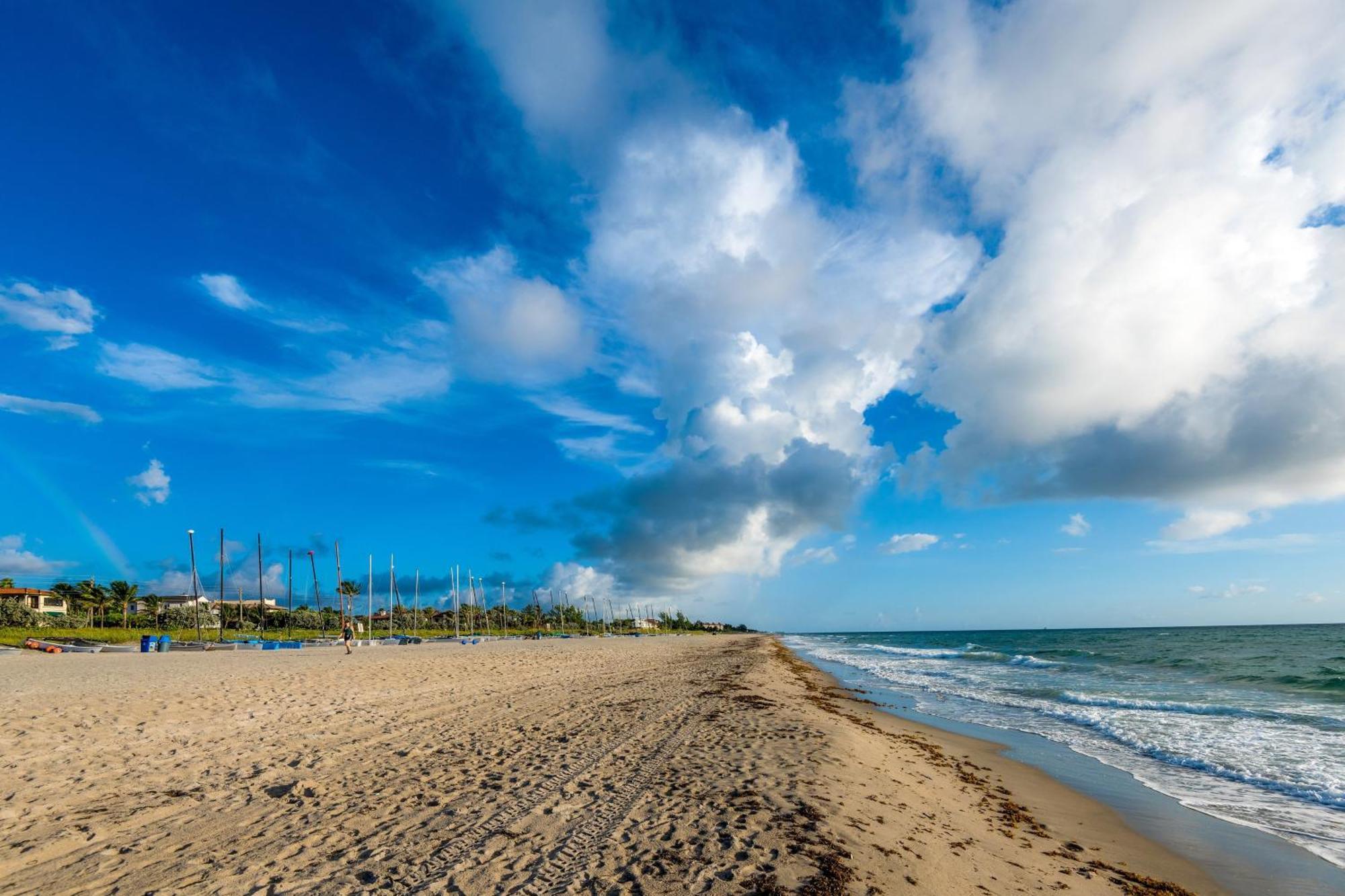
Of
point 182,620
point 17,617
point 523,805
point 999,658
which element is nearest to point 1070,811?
point 523,805

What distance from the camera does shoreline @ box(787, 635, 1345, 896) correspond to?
7.86 metres

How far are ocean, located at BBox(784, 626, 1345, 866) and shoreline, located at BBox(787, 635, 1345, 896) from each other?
1.17ft

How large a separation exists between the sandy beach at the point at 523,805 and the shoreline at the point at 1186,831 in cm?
38

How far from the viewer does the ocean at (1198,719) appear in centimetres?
1110

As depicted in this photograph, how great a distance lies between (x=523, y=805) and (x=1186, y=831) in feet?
32.0

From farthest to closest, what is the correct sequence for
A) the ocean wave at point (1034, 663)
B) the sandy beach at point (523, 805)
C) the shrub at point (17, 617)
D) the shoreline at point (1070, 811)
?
the shrub at point (17, 617) → the ocean wave at point (1034, 663) → the shoreline at point (1070, 811) → the sandy beach at point (523, 805)

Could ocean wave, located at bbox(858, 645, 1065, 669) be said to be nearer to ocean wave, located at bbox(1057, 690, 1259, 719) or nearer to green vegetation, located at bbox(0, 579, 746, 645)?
ocean wave, located at bbox(1057, 690, 1259, 719)

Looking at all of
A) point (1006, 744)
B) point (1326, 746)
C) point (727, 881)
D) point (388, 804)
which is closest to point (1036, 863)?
point (727, 881)

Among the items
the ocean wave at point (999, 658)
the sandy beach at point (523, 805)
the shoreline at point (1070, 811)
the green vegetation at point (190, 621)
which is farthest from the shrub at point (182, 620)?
the shoreline at point (1070, 811)

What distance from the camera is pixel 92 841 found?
7.04 metres

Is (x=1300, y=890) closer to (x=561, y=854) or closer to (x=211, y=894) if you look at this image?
(x=561, y=854)

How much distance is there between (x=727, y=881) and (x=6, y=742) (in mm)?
12868

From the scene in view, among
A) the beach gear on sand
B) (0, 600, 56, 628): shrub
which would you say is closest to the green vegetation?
(0, 600, 56, 628): shrub

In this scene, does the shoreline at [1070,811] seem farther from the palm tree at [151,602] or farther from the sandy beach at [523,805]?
the palm tree at [151,602]
